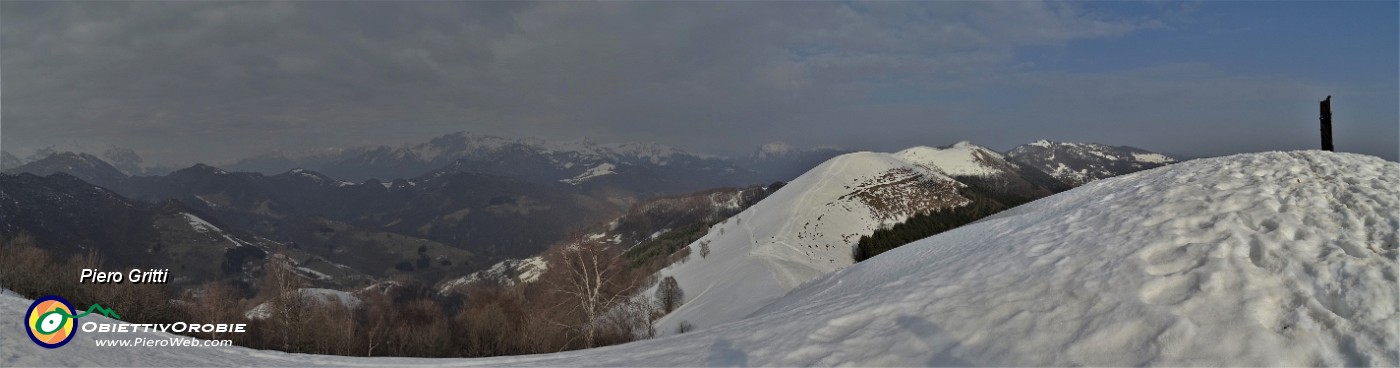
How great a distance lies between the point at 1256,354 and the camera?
6590mm

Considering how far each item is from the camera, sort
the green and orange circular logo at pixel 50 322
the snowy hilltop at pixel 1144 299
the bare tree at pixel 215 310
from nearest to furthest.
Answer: the snowy hilltop at pixel 1144 299 < the green and orange circular logo at pixel 50 322 < the bare tree at pixel 215 310

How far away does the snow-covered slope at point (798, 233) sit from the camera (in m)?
56.1

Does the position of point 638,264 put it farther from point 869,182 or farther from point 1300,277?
point 1300,277

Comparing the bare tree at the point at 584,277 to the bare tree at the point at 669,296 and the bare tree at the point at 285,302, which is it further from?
the bare tree at the point at 669,296

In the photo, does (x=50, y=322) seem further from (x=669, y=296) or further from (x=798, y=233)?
(x=798, y=233)

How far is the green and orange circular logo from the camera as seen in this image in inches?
403

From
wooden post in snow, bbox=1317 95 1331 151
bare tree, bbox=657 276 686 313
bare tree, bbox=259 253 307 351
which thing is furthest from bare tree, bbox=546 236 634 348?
bare tree, bbox=657 276 686 313

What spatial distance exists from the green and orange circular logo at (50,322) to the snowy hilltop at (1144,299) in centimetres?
27

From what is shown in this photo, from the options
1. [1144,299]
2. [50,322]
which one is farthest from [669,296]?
[1144,299]

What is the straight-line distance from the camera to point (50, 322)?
10.6 meters

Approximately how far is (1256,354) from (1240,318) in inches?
27.9

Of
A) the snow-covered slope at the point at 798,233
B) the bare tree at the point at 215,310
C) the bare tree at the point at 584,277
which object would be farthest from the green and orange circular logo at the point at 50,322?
the bare tree at the point at 215,310

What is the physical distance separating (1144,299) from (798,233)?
3794 inches

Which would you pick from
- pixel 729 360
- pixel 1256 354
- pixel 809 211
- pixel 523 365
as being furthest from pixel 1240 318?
pixel 809 211
